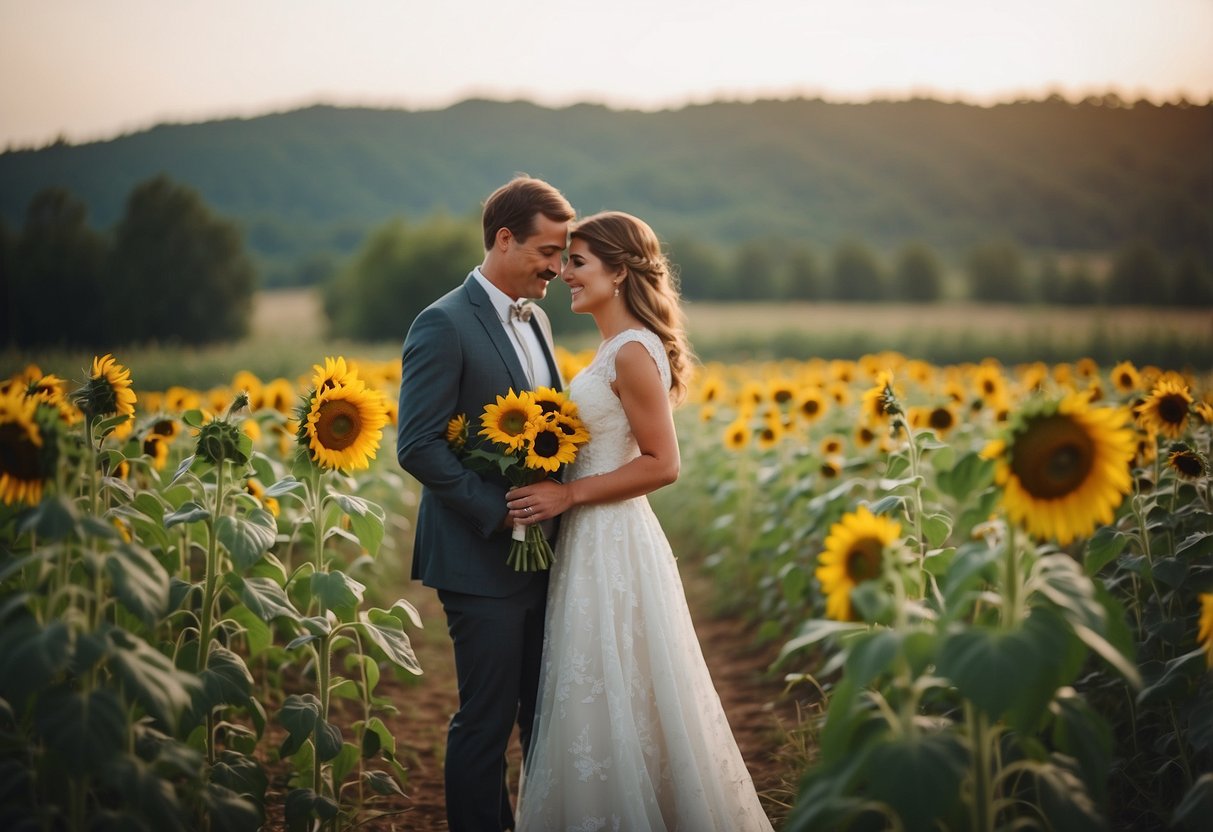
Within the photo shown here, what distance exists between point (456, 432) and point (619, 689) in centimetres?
100

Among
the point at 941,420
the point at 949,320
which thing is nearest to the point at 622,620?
the point at 941,420

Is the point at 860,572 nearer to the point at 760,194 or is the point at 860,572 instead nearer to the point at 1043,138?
the point at 1043,138

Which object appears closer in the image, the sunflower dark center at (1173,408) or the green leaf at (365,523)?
the green leaf at (365,523)

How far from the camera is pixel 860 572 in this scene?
2.24 meters

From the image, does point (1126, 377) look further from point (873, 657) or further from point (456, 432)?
point (873, 657)

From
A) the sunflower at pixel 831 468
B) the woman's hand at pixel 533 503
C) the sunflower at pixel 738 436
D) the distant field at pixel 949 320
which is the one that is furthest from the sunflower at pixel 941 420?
the distant field at pixel 949 320

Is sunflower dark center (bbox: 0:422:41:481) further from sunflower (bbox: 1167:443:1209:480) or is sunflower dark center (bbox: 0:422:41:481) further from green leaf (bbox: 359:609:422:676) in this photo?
sunflower (bbox: 1167:443:1209:480)

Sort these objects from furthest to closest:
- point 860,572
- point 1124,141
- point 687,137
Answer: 1. point 687,137
2. point 1124,141
3. point 860,572

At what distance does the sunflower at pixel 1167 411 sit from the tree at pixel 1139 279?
33.5 m

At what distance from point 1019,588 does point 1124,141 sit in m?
50.8

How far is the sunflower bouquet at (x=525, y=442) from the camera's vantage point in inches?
124

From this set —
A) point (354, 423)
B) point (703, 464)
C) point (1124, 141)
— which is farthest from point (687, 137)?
point (354, 423)

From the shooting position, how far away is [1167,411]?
154 inches

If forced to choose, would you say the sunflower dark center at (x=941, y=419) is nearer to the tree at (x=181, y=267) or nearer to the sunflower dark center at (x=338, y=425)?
the sunflower dark center at (x=338, y=425)
